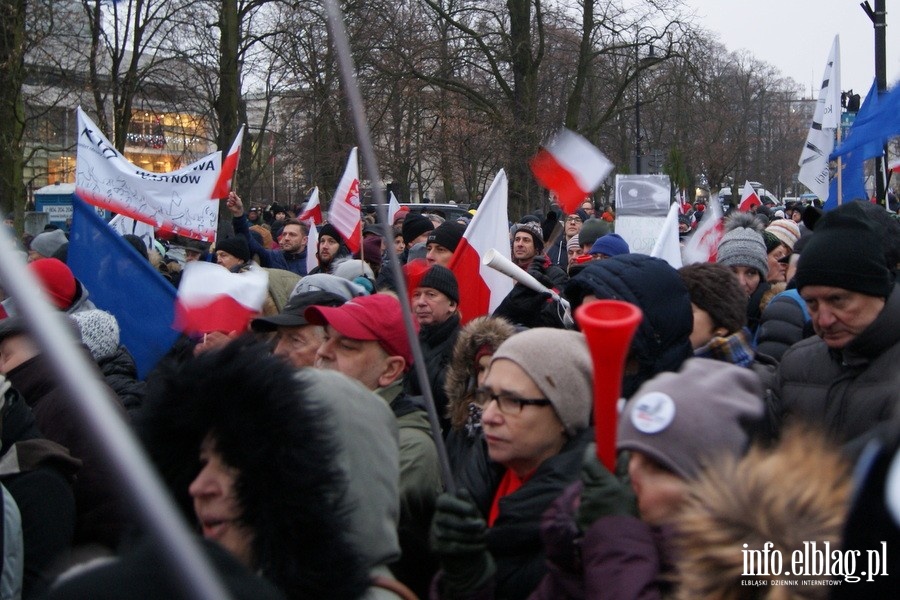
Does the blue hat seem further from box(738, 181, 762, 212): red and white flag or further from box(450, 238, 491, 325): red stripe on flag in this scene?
box(738, 181, 762, 212): red and white flag

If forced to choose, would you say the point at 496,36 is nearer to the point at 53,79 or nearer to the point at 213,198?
the point at 53,79

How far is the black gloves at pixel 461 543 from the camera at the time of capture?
2.09 m

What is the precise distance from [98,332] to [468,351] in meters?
1.64

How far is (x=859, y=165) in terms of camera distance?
564cm

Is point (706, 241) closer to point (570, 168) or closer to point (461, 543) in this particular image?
point (570, 168)

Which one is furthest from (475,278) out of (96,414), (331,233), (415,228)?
(96,414)

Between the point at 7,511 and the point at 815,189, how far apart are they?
7.77 m

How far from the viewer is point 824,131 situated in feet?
30.4

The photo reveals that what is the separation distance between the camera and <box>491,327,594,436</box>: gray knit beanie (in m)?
2.57

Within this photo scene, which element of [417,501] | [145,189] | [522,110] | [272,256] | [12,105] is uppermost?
[522,110]

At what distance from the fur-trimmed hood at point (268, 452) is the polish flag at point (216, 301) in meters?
2.10

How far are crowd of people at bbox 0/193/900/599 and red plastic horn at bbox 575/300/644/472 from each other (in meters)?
0.01

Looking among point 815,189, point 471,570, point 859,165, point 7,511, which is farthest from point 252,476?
point 815,189

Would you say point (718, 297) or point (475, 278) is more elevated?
point (718, 297)
